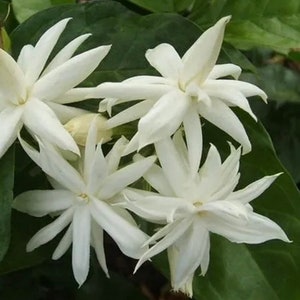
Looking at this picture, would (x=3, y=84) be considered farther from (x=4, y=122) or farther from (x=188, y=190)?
(x=188, y=190)

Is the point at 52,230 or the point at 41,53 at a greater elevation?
the point at 41,53

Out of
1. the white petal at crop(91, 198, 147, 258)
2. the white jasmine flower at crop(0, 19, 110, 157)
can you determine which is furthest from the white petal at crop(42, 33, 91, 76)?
the white petal at crop(91, 198, 147, 258)

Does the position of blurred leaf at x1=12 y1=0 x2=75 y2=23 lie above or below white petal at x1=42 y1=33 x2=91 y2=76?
below

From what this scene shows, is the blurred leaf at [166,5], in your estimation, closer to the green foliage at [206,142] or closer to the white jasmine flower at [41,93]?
the green foliage at [206,142]

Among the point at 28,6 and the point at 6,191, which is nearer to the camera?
the point at 6,191

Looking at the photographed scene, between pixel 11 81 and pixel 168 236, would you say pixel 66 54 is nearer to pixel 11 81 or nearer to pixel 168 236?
pixel 11 81

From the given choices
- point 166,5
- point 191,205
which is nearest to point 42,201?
point 191,205

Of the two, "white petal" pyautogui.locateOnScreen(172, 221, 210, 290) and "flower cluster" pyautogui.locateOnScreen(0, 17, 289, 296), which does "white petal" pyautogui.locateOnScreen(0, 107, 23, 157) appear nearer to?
"flower cluster" pyautogui.locateOnScreen(0, 17, 289, 296)
